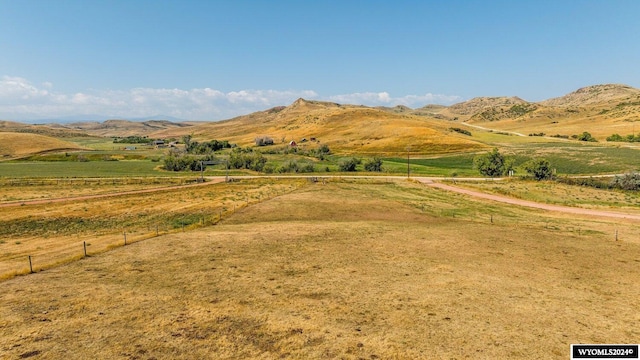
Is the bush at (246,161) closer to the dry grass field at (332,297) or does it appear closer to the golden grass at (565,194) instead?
the golden grass at (565,194)

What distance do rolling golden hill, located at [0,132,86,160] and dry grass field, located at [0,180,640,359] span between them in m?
169

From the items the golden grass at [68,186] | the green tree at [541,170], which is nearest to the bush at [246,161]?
the golden grass at [68,186]

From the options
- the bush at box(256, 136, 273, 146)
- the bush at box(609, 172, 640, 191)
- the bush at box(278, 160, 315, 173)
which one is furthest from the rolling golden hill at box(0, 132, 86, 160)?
the bush at box(609, 172, 640, 191)

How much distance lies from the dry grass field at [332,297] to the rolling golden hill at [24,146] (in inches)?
6669

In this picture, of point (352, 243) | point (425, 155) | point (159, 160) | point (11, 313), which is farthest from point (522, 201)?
point (159, 160)

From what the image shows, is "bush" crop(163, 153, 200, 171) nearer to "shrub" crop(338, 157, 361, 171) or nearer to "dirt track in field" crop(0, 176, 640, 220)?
"dirt track in field" crop(0, 176, 640, 220)

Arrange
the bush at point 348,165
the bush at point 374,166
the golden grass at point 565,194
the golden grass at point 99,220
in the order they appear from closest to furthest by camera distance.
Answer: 1. the golden grass at point 99,220
2. the golden grass at point 565,194
3. the bush at point 348,165
4. the bush at point 374,166

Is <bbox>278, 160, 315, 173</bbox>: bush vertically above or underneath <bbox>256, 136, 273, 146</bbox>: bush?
underneath

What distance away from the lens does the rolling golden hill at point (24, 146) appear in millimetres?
154387

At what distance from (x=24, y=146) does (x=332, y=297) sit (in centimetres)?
20282

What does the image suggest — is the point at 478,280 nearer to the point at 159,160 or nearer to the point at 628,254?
the point at 628,254

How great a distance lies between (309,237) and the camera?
107 feet

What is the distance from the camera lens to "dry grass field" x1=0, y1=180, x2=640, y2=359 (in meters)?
14.4

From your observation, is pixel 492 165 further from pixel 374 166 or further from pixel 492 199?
pixel 492 199
